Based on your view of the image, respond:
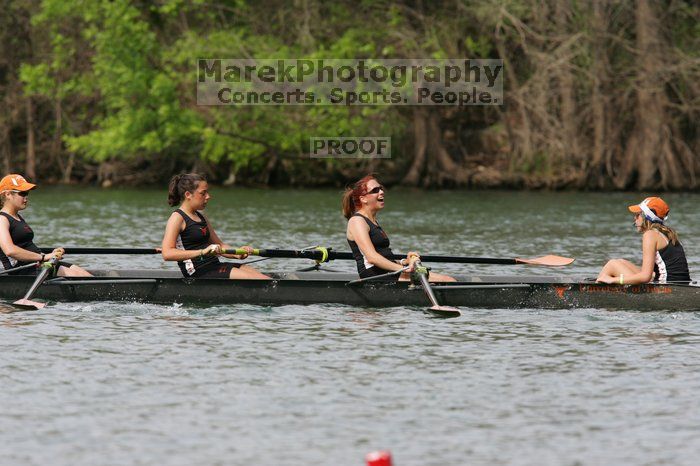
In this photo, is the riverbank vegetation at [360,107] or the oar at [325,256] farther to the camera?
the riverbank vegetation at [360,107]

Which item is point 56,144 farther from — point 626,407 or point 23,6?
point 626,407

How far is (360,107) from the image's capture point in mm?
47000

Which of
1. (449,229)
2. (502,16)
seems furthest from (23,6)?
(449,229)

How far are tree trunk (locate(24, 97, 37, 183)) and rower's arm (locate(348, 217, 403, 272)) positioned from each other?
132ft

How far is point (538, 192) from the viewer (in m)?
43.8

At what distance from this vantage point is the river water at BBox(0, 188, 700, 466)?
901 cm

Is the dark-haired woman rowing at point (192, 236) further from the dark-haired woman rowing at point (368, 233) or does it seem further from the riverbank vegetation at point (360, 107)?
the riverbank vegetation at point (360, 107)

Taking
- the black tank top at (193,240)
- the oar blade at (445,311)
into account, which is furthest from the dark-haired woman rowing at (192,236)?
the oar blade at (445,311)

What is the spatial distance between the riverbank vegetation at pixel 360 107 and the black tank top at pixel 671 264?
27.3 meters

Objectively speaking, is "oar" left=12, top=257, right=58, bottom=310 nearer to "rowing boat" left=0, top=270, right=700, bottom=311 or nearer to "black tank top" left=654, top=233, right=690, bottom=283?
"rowing boat" left=0, top=270, right=700, bottom=311

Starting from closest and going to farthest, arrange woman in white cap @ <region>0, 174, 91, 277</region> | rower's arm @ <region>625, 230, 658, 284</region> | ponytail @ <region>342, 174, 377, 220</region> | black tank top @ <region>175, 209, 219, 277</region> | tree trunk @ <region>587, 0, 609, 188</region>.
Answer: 1. rower's arm @ <region>625, 230, 658, 284</region>
2. ponytail @ <region>342, 174, 377, 220</region>
3. black tank top @ <region>175, 209, 219, 277</region>
4. woman in white cap @ <region>0, 174, 91, 277</region>
5. tree trunk @ <region>587, 0, 609, 188</region>

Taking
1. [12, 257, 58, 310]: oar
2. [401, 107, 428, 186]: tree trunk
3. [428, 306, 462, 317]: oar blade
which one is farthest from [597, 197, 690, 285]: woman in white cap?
[401, 107, 428, 186]: tree trunk

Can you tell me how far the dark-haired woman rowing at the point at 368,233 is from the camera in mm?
14789

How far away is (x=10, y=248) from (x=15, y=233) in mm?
261
